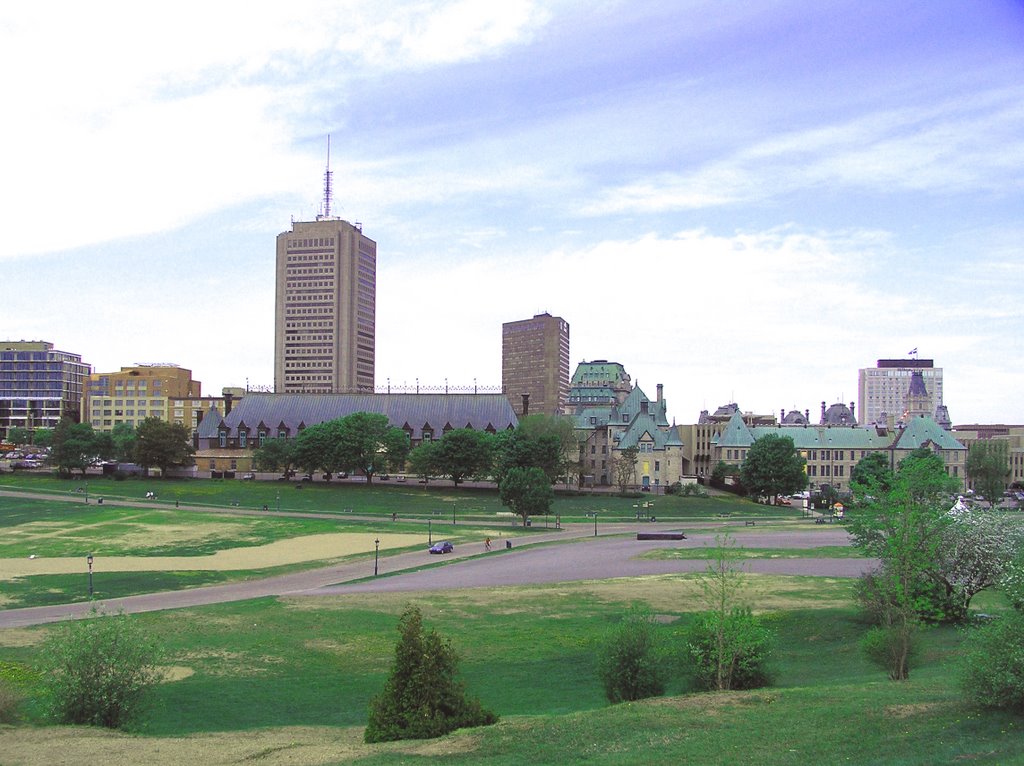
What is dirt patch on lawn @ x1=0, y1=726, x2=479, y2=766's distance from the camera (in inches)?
891

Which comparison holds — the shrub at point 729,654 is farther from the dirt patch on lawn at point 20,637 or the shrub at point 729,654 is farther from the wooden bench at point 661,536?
the wooden bench at point 661,536

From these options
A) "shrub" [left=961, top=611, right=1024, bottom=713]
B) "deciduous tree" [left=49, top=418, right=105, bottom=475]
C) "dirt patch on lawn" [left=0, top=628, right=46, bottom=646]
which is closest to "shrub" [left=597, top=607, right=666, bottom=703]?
"shrub" [left=961, top=611, right=1024, bottom=713]

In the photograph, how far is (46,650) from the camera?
2786 centimetres

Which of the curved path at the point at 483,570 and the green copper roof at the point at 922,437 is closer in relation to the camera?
the curved path at the point at 483,570

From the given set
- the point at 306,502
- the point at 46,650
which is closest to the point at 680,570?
the point at 46,650

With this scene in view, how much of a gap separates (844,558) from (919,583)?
3534cm

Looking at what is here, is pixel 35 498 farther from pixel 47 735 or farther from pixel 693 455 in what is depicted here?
pixel 693 455

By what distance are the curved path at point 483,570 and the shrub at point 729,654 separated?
30.4 m

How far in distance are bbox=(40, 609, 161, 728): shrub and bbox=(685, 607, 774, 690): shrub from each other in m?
18.6

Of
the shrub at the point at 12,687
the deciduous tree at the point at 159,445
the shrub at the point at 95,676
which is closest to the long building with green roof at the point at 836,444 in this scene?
the deciduous tree at the point at 159,445

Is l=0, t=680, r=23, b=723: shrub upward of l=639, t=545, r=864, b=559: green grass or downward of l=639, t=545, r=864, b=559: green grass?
upward

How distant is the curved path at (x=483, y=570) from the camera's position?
54575 millimetres

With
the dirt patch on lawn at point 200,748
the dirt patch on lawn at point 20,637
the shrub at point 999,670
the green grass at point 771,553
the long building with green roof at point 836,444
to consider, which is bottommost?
the dirt patch on lawn at point 20,637

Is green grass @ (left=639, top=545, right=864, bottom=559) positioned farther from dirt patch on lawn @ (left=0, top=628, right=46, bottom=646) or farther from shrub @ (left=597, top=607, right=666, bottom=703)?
dirt patch on lawn @ (left=0, top=628, right=46, bottom=646)
